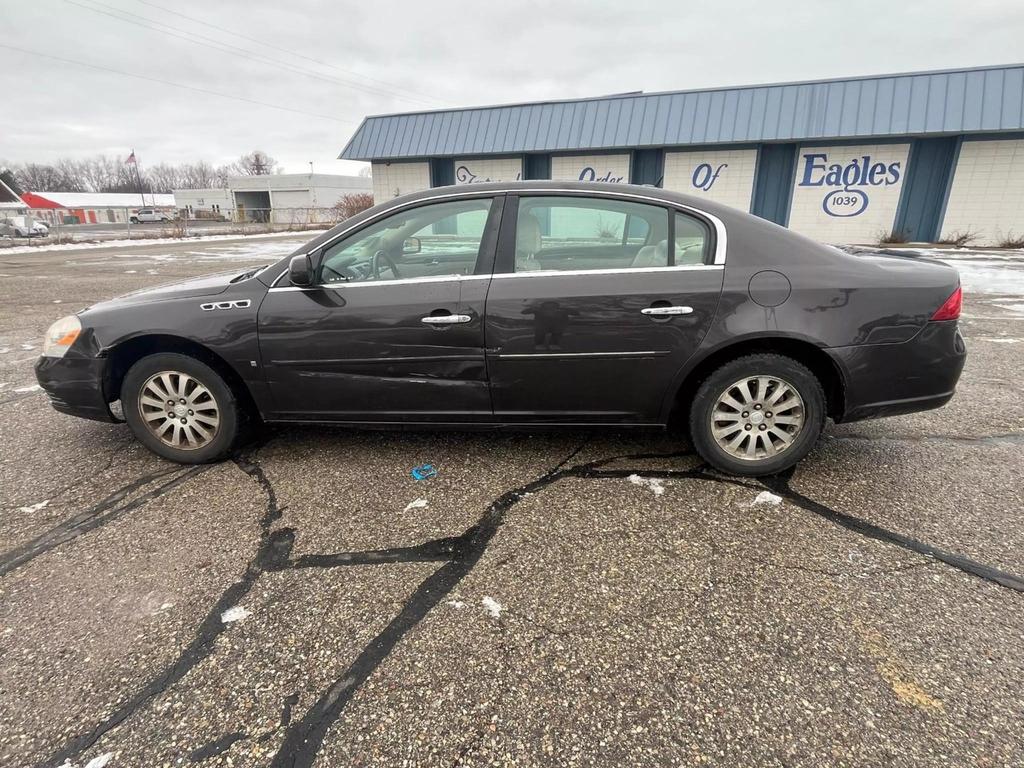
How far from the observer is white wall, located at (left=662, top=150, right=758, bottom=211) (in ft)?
57.9

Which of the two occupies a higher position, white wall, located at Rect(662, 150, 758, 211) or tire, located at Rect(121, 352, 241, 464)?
white wall, located at Rect(662, 150, 758, 211)

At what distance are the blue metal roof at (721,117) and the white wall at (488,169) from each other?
0.64 m

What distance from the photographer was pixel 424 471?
335 centimetres

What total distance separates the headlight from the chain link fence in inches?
970

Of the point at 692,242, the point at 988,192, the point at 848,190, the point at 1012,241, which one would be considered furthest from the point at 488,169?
the point at 692,242

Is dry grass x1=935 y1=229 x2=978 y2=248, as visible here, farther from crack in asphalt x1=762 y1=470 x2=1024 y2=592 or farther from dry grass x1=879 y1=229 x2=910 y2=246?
crack in asphalt x1=762 y1=470 x2=1024 y2=592

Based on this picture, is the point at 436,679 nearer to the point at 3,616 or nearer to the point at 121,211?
the point at 3,616

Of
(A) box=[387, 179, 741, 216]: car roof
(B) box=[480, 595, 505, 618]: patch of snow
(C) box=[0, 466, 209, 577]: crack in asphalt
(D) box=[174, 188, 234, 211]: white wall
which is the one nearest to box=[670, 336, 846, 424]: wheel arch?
(A) box=[387, 179, 741, 216]: car roof

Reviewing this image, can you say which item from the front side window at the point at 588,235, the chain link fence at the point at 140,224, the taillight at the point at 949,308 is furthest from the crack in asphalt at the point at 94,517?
the chain link fence at the point at 140,224

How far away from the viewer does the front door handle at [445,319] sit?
3.07m

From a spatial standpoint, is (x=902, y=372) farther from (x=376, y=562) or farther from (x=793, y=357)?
(x=376, y=562)

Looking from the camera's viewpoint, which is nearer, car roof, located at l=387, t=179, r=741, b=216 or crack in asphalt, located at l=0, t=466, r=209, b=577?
crack in asphalt, located at l=0, t=466, r=209, b=577

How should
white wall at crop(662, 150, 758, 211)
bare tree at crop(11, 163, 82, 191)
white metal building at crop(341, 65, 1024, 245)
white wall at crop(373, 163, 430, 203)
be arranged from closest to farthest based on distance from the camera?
white metal building at crop(341, 65, 1024, 245), white wall at crop(662, 150, 758, 211), white wall at crop(373, 163, 430, 203), bare tree at crop(11, 163, 82, 191)

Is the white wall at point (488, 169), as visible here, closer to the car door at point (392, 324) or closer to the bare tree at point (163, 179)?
the car door at point (392, 324)
